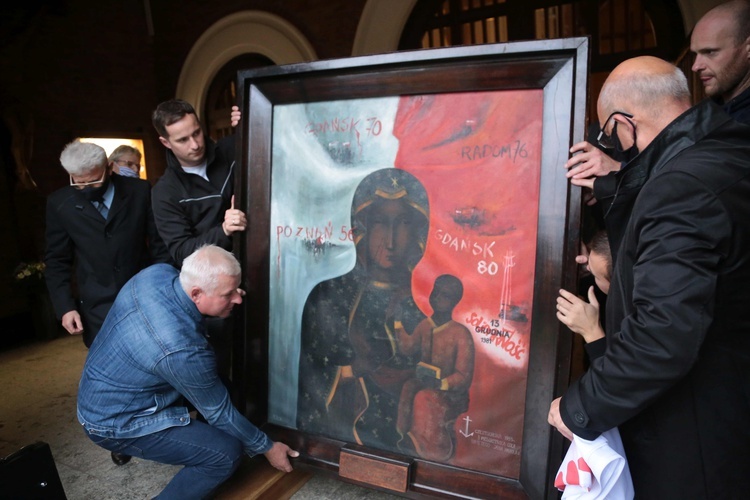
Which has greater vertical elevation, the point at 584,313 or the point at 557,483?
the point at 584,313

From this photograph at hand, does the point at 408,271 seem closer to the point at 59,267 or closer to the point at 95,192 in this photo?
the point at 95,192

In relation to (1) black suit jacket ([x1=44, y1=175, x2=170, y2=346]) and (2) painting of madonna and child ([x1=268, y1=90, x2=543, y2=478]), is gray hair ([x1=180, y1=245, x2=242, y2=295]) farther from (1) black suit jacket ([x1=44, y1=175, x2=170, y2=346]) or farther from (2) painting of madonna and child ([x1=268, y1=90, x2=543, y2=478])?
(1) black suit jacket ([x1=44, y1=175, x2=170, y2=346])

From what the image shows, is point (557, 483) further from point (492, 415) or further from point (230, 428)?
point (230, 428)

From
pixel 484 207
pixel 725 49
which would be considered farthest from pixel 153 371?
pixel 725 49

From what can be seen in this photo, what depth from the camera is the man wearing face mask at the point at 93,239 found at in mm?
2488

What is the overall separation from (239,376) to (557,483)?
3.94 ft

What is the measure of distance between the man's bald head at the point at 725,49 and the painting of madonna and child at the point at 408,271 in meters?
0.89

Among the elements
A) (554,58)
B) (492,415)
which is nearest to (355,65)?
(554,58)

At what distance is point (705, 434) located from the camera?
113 centimetres

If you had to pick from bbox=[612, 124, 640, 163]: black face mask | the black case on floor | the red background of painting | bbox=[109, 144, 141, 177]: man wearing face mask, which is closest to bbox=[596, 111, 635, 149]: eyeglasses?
bbox=[612, 124, 640, 163]: black face mask

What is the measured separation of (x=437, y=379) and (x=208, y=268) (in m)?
0.87

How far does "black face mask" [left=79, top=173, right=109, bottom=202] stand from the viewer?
96.5 inches

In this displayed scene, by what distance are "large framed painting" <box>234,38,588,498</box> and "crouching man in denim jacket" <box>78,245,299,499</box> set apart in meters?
0.14

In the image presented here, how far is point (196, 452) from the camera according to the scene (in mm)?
1890
